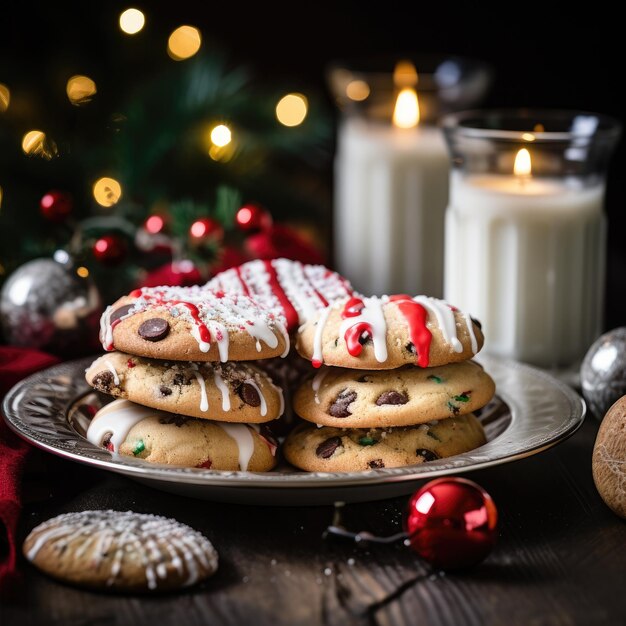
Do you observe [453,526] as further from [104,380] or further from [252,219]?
[252,219]

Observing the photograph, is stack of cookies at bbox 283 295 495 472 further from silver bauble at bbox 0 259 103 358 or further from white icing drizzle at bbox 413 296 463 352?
silver bauble at bbox 0 259 103 358

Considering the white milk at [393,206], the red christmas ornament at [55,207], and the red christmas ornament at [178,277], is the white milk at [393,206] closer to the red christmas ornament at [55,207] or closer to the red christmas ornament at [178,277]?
the red christmas ornament at [178,277]

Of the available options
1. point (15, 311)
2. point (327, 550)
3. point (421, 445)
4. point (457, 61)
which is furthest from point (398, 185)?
point (327, 550)

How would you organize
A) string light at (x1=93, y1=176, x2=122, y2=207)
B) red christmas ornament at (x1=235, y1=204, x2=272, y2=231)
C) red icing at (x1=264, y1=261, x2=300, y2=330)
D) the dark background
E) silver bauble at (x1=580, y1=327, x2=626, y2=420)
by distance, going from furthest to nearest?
1. the dark background
2. string light at (x1=93, y1=176, x2=122, y2=207)
3. red christmas ornament at (x1=235, y1=204, x2=272, y2=231)
4. silver bauble at (x1=580, y1=327, x2=626, y2=420)
5. red icing at (x1=264, y1=261, x2=300, y2=330)

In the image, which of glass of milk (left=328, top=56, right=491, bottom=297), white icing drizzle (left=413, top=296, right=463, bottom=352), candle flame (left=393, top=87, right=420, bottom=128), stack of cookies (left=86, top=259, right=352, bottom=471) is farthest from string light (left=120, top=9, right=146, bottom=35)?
white icing drizzle (left=413, top=296, right=463, bottom=352)

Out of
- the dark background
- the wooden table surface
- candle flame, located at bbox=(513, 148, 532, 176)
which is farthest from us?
the dark background

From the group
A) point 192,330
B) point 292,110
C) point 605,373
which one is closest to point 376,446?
point 192,330

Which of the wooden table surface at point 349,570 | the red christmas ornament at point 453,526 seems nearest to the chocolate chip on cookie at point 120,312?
the wooden table surface at point 349,570
